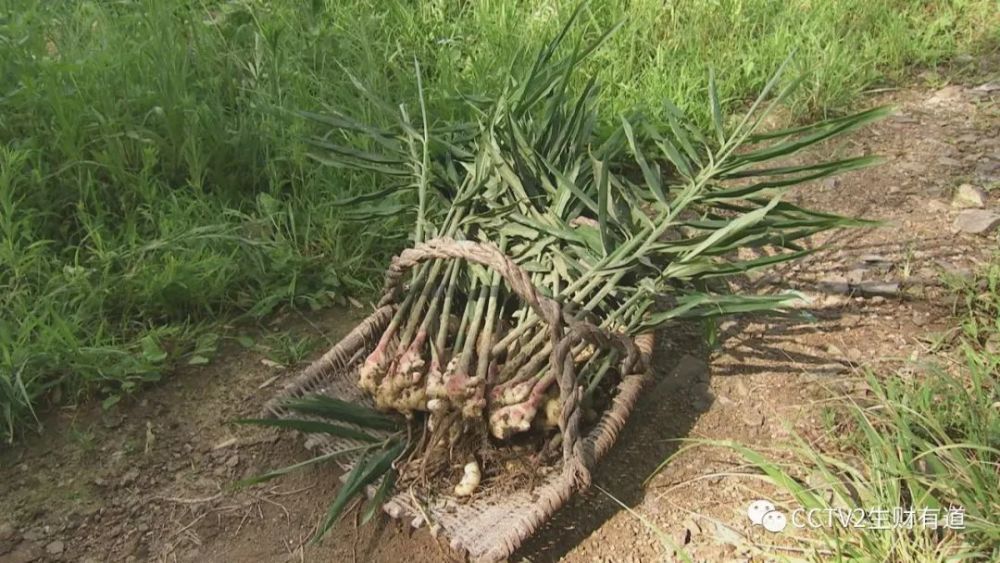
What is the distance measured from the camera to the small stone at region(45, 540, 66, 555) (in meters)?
1.70

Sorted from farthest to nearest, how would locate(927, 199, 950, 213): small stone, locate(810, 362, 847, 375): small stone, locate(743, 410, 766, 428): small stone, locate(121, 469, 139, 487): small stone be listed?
1. locate(927, 199, 950, 213): small stone
2. locate(810, 362, 847, 375): small stone
3. locate(743, 410, 766, 428): small stone
4. locate(121, 469, 139, 487): small stone

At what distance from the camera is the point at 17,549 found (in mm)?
1695

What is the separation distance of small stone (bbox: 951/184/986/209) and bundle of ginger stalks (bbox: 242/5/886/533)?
0.87 m

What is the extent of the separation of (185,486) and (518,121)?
114 cm

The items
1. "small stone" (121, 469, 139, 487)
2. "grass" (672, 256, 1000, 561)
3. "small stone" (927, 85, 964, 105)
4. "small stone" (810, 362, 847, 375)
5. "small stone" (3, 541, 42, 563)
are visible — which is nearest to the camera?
"grass" (672, 256, 1000, 561)

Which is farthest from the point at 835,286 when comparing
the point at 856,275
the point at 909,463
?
the point at 909,463

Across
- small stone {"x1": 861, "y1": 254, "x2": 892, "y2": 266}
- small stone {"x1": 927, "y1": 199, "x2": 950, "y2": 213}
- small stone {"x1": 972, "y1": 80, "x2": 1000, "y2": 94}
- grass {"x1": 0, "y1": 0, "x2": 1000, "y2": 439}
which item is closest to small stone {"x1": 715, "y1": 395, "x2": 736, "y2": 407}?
small stone {"x1": 861, "y1": 254, "x2": 892, "y2": 266}

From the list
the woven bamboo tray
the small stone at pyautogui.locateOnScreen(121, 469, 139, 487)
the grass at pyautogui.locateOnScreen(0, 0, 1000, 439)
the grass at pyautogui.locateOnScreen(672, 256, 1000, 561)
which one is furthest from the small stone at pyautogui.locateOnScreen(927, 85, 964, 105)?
the small stone at pyautogui.locateOnScreen(121, 469, 139, 487)

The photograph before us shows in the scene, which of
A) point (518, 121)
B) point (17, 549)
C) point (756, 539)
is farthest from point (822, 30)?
point (17, 549)

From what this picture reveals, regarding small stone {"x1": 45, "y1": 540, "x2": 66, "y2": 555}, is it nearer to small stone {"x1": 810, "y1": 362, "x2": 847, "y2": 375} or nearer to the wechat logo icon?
the wechat logo icon

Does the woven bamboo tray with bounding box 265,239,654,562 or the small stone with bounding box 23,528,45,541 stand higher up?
the woven bamboo tray with bounding box 265,239,654,562

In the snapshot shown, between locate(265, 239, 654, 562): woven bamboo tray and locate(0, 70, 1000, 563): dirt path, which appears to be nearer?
locate(265, 239, 654, 562): woven bamboo tray

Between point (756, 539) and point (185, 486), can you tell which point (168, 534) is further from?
point (756, 539)

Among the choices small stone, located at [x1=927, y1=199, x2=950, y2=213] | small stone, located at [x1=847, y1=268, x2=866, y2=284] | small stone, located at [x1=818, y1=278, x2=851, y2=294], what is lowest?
small stone, located at [x1=818, y1=278, x2=851, y2=294]
